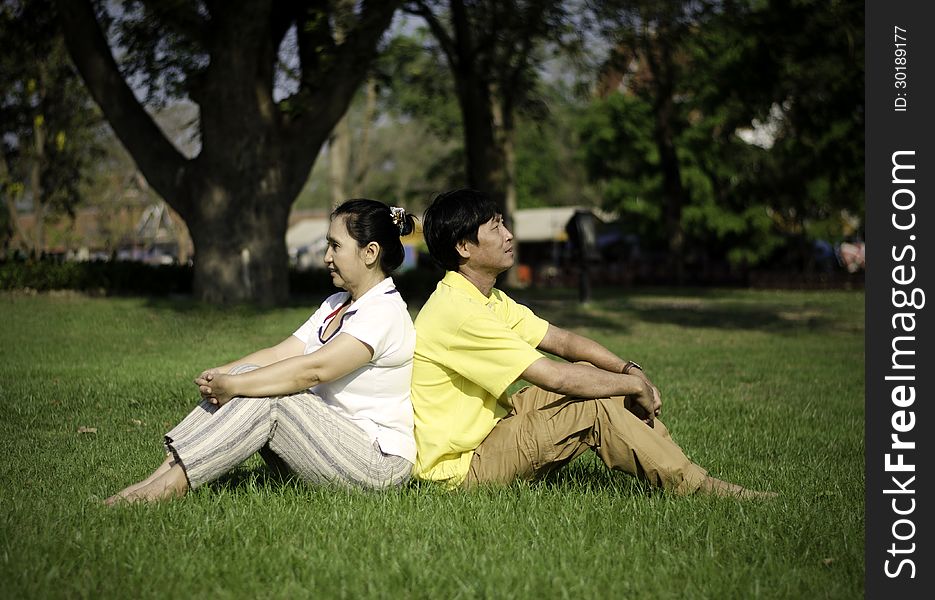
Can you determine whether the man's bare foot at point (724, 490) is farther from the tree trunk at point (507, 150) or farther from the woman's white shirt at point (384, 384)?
the tree trunk at point (507, 150)

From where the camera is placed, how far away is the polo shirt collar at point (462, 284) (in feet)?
16.3

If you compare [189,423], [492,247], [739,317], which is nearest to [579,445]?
[492,247]

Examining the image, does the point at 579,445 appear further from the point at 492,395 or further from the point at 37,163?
the point at 37,163

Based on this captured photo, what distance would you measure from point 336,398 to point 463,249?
2.95ft

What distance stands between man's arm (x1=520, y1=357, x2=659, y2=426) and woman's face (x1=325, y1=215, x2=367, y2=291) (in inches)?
34.9

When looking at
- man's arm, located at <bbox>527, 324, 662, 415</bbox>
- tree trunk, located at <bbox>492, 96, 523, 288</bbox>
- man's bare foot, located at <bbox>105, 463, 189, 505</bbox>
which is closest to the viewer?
man's bare foot, located at <bbox>105, 463, 189, 505</bbox>

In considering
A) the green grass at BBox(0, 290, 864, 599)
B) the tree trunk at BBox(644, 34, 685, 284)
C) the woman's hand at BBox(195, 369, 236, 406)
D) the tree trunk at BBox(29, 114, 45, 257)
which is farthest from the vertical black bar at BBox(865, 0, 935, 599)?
the tree trunk at BBox(644, 34, 685, 284)

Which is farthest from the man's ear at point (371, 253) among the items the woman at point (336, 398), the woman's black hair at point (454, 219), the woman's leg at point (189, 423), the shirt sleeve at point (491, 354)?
the woman's leg at point (189, 423)

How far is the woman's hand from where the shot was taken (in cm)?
452

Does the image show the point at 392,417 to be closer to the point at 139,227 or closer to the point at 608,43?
the point at 608,43

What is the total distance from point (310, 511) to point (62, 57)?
80.9 feet

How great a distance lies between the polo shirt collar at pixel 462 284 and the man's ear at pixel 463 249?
0.10 m

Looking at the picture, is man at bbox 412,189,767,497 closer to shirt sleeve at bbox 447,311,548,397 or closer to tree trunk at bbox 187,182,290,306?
shirt sleeve at bbox 447,311,548,397

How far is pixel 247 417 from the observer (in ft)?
15.0
